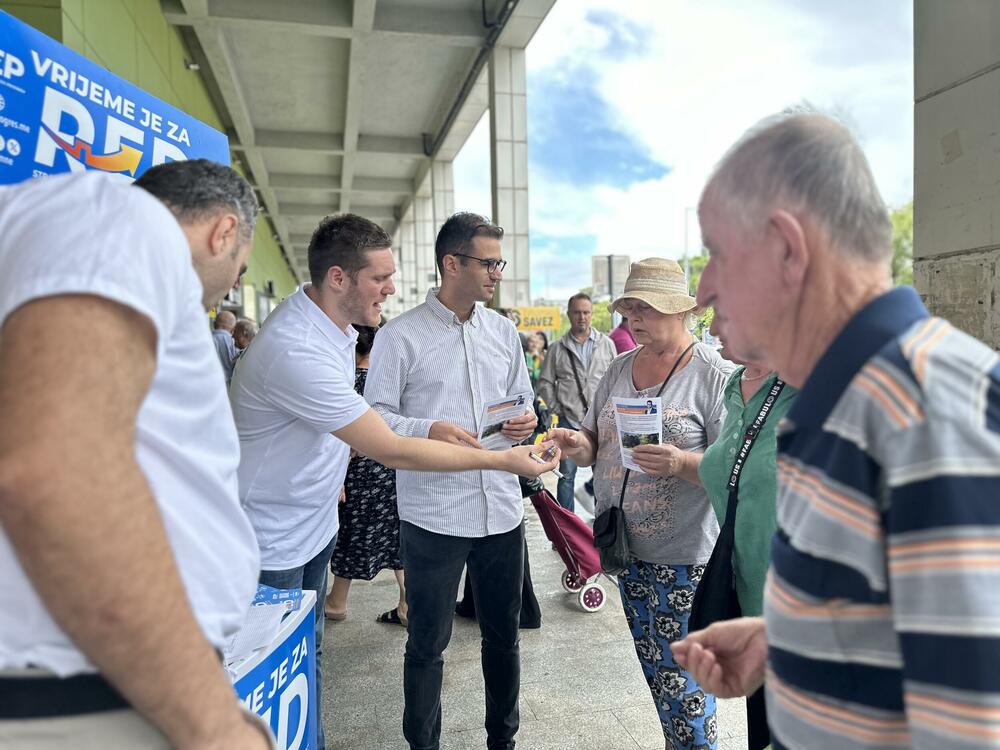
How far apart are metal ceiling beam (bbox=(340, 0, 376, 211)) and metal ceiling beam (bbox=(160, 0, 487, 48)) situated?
80 millimetres

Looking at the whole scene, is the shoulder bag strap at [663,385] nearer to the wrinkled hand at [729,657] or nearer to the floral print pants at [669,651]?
the floral print pants at [669,651]

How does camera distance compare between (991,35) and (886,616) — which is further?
(991,35)

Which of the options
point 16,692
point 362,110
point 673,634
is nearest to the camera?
point 16,692

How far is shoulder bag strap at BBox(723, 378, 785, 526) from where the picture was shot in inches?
71.6

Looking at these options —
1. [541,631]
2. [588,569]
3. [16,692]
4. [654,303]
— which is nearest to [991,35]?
[654,303]

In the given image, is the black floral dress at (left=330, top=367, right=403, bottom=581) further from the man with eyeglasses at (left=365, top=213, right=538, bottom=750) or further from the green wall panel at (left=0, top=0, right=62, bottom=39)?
the green wall panel at (left=0, top=0, right=62, bottom=39)

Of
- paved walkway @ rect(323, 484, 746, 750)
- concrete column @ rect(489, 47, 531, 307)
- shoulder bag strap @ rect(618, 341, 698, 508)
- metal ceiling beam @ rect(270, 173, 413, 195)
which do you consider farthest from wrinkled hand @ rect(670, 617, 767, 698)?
metal ceiling beam @ rect(270, 173, 413, 195)

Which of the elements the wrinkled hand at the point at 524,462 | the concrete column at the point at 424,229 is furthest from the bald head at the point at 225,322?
the concrete column at the point at 424,229

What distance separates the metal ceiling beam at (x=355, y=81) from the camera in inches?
361

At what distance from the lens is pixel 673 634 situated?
2318 millimetres

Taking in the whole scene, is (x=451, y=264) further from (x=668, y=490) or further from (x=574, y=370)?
(x=574, y=370)

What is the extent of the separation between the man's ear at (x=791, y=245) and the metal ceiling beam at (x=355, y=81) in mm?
9613

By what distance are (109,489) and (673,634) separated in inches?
81.1

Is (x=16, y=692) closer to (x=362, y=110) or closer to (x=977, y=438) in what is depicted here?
(x=977, y=438)
